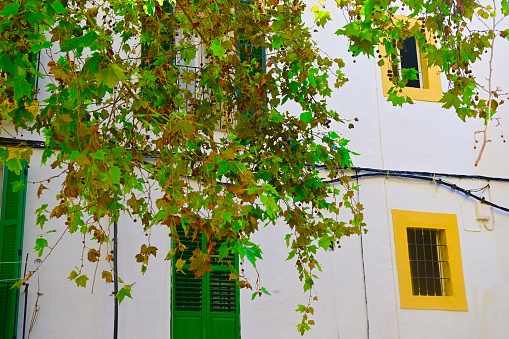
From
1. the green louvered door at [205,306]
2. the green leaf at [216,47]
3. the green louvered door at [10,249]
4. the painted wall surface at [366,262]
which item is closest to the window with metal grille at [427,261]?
the painted wall surface at [366,262]

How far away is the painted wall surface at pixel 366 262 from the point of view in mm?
9766

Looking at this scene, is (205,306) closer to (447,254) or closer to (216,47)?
(447,254)

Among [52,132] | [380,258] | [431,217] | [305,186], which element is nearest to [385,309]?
[380,258]

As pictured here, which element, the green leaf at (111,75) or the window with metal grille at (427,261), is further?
the window with metal grille at (427,261)

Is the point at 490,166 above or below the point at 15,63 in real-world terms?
above

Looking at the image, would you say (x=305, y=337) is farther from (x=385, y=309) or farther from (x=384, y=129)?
(x=384, y=129)

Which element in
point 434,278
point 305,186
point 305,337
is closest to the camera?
point 305,186

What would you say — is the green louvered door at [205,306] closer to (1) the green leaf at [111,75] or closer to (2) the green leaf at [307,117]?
(2) the green leaf at [307,117]

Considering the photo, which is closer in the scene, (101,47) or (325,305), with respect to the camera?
(101,47)

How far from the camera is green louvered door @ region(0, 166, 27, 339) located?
9.24 meters

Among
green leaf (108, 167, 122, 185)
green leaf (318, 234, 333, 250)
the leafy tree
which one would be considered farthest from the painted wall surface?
green leaf (108, 167, 122, 185)

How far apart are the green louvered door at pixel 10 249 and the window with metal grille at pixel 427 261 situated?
4.68 m

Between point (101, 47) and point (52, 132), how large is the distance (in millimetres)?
857

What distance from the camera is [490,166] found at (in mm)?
11742
